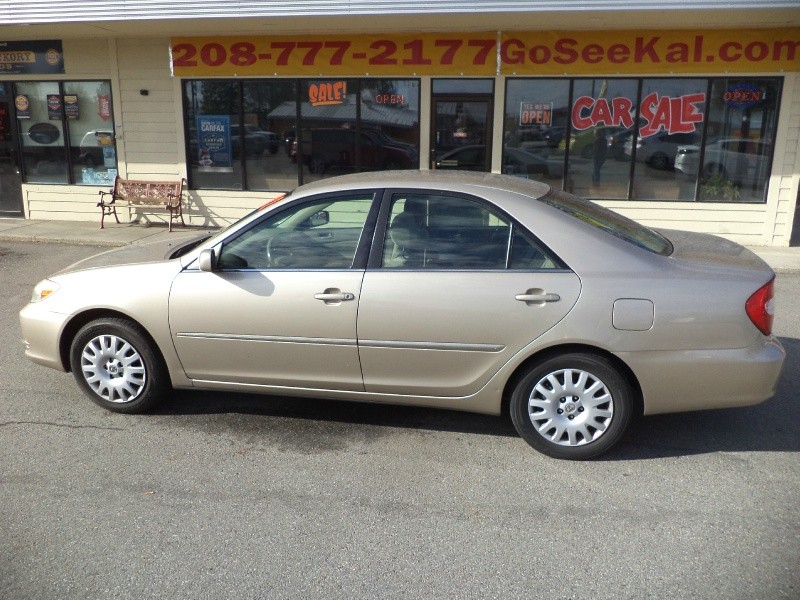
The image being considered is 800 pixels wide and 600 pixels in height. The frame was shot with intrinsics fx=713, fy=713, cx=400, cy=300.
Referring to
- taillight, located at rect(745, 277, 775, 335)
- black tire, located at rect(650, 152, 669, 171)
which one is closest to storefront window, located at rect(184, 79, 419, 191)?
black tire, located at rect(650, 152, 669, 171)

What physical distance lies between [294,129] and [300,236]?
858 centimetres

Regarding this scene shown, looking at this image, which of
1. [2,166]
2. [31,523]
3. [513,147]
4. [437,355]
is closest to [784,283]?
[513,147]

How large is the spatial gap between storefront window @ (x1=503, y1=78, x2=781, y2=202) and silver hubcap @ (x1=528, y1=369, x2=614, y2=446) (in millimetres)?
8436

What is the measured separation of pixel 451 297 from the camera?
13.5 ft

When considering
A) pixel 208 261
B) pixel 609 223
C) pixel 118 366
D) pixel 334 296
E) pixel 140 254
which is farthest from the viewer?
pixel 140 254

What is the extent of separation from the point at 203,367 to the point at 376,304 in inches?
49.3

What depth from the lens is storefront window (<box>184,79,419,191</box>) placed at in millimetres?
12172

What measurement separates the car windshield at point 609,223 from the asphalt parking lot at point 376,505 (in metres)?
1.20

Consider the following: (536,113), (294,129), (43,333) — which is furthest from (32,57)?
(43,333)

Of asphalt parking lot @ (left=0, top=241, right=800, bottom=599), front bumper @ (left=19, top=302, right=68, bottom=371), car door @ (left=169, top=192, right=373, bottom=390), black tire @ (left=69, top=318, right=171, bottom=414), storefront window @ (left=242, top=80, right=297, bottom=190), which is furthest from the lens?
storefront window @ (left=242, top=80, right=297, bottom=190)

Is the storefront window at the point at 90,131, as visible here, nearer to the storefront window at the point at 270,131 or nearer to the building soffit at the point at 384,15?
the building soffit at the point at 384,15

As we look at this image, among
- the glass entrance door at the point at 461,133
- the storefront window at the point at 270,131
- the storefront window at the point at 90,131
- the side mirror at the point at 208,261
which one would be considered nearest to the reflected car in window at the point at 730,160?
the glass entrance door at the point at 461,133

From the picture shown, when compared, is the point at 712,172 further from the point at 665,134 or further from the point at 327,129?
the point at 327,129

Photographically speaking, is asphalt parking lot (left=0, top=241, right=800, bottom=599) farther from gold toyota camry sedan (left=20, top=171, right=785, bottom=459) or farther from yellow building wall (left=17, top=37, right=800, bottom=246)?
yellow building wall (left=17, top=37, right=800, bottom=246)
